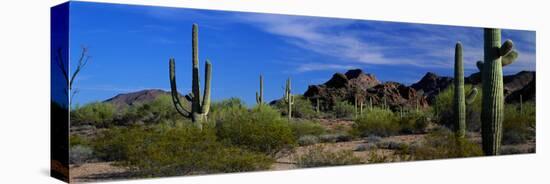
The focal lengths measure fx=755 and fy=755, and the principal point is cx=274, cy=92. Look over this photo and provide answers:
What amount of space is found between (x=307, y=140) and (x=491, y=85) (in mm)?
5000

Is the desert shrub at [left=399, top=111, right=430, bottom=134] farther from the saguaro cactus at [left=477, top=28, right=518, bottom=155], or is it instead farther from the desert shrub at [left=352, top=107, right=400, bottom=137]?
the saguaro cactus at [left=477, top=28, right=518, bottom=155]

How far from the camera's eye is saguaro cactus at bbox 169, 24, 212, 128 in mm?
13375

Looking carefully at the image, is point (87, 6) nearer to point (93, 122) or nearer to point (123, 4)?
point (123, 4)

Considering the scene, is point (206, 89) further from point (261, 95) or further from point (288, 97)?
point (288, 97)

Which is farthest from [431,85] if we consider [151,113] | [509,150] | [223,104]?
[151,113]

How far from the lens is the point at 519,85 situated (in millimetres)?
17938

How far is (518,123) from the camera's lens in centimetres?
1797

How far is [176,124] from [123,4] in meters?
2.29

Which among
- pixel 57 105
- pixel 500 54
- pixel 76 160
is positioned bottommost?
pixel 76 160

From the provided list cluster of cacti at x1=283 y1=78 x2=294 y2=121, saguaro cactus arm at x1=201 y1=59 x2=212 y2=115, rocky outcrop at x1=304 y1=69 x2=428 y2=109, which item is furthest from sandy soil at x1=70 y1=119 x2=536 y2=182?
saguaro cactus arm at x1=201 y1=59 x2=212 y2=115

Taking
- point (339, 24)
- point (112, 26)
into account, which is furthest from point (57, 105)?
point (339, 24)

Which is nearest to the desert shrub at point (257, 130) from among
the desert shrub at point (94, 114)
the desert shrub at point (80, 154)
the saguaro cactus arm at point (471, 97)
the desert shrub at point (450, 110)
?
the desert shrub at point (94, 114)

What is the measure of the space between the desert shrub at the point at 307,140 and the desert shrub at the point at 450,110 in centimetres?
332

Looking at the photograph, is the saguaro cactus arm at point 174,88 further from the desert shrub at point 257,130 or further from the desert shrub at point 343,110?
the desert shrub at point 343,110
